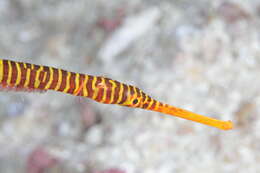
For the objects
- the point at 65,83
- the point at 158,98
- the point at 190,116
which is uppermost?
the point at 158,98

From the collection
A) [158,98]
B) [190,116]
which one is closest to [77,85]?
[190,116]

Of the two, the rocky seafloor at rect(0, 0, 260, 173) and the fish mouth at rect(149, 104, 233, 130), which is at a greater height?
the rocky seafloor at rect(0, 0, 260, 173)

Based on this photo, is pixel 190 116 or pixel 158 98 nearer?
pixel 190 116

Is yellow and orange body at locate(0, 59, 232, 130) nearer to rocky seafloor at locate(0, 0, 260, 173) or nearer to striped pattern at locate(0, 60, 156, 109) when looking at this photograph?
striped pattern at locate(0, 60, 156, 109)

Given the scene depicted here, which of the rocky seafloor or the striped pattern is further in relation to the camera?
the rocky seafloor

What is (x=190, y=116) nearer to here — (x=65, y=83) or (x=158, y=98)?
(x=65, y=83)

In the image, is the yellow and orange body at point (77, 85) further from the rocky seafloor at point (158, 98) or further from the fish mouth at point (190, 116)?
the rocky seafloor at point (158, 98)

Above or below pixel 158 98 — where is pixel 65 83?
below

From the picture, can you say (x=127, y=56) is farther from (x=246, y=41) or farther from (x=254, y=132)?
(x=254, y=132)

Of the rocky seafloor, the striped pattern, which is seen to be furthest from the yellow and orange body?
the rocky seafloor
